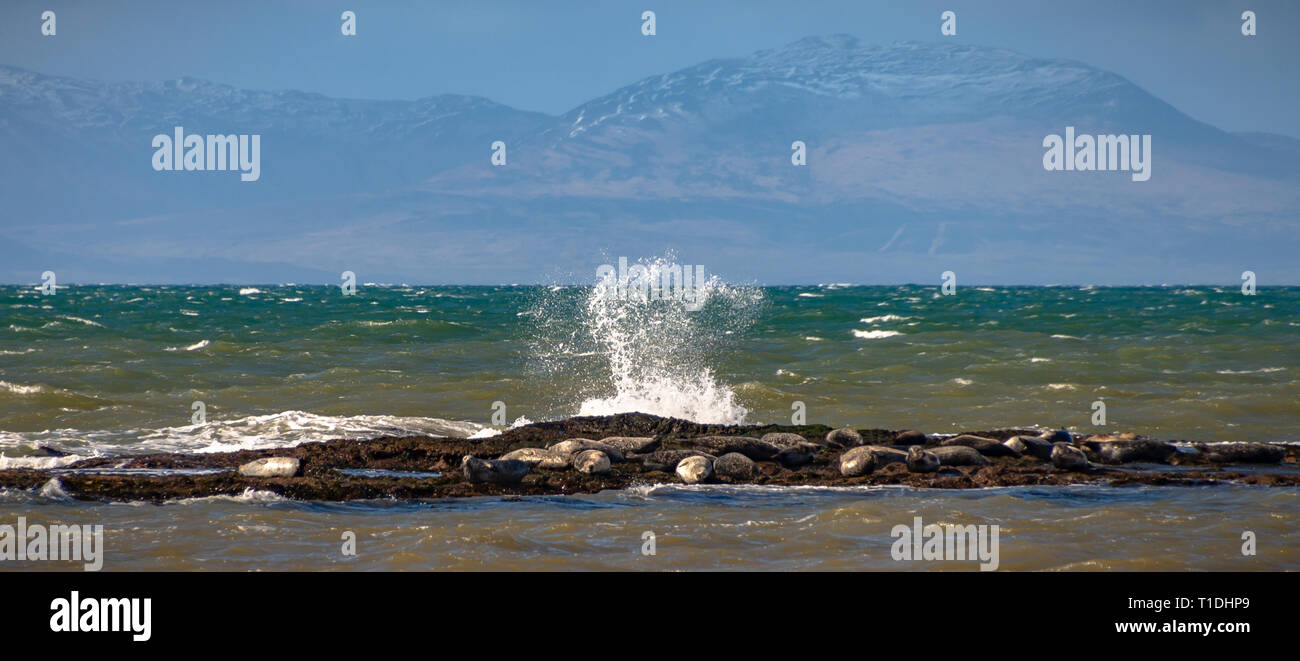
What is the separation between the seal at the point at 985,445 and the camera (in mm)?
14781

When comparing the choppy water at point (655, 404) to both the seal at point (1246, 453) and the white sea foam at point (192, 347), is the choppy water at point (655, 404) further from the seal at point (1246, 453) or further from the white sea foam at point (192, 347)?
the seal at point (1246, 453)

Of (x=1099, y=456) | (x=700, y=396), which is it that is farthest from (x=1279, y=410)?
(x=700, y=396)

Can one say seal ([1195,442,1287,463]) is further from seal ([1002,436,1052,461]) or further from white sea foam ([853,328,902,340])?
white sea foam ([853,328,902,340])

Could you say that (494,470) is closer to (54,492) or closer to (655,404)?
(54,492)

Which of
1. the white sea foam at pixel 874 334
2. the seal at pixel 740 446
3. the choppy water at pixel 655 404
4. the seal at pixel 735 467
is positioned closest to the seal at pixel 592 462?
the choppy water at pixel 655 404

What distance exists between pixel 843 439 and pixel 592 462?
3717mm

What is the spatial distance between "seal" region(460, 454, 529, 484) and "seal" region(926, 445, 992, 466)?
4.97m

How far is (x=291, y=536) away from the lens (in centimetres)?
1015

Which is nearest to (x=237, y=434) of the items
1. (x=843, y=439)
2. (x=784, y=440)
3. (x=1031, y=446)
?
(x=784, y=440)

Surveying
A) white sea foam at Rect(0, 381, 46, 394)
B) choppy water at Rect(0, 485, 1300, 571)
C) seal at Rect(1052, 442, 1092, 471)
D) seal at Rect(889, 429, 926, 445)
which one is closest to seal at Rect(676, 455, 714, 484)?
choppy water at Rect(0, 485, 1300, 571)

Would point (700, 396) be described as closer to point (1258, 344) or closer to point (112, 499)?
point (112, 499)

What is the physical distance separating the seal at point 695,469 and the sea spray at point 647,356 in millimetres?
5502

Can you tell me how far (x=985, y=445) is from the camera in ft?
48.9

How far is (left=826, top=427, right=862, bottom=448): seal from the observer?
50.1ft
